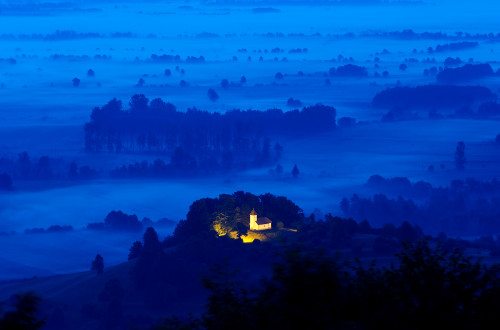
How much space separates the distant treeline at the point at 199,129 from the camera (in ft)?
233

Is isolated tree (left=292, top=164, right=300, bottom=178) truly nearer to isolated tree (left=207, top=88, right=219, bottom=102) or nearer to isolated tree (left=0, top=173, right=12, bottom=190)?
isolated tree (left=0, top=173, right=12, bottom=190)

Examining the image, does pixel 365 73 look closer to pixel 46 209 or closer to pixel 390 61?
pixel 390 61

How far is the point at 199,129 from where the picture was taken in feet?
246

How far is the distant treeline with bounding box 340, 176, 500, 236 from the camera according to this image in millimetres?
46344

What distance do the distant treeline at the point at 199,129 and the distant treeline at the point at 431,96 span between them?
38.3 feet

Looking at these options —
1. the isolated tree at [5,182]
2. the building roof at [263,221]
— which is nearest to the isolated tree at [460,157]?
the building roof at [263,221]

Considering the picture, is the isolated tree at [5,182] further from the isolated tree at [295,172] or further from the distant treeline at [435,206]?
the distant treeline at [435,206]

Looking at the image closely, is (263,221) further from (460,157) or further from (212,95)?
(212,95)

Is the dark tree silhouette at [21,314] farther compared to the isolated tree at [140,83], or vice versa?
the isolated tree at [140,83]

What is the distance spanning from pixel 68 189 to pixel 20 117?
28.9m

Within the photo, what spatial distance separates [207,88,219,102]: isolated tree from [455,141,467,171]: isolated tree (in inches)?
1412

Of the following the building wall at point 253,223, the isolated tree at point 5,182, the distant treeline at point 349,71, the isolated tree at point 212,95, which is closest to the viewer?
the building wall at point 253,223

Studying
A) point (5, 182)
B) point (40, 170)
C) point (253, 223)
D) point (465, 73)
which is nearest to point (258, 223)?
point (253, 223)

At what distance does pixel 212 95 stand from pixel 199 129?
19.9 meters
